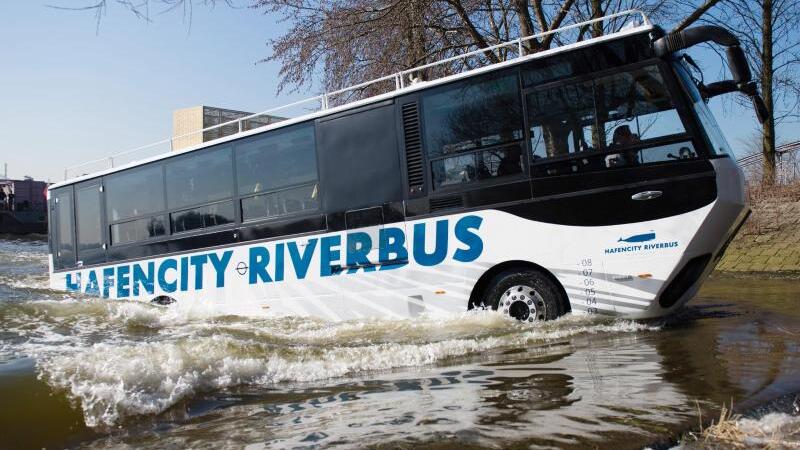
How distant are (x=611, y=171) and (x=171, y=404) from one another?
4.30 m

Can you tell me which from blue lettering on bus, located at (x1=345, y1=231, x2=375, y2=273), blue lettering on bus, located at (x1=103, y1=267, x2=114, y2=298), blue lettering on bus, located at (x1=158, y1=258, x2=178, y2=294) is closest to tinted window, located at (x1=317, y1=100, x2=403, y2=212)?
blue lettering on bus, located at (x1=345, y1=231, x2=375, y2=273)

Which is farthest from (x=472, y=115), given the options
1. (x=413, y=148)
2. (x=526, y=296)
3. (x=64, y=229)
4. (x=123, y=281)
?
(x=64, y=229)

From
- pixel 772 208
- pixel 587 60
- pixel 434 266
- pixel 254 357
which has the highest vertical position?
pixel 587 60

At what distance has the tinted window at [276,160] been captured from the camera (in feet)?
26.1

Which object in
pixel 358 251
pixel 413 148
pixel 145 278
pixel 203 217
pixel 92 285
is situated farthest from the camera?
pixel 92 285

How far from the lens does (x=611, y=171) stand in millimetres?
6004

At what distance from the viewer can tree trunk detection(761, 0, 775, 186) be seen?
15.6 metres

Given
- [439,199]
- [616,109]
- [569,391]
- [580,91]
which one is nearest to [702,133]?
[616,109]

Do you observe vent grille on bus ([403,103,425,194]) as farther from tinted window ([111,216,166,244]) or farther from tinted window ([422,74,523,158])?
tinted window ([111,216,166,244])

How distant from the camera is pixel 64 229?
11.1m

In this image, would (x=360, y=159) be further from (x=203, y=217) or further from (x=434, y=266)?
(x=203, y=217)

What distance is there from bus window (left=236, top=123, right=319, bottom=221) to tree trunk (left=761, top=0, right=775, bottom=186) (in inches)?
488

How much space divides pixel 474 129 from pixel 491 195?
0.74 metres

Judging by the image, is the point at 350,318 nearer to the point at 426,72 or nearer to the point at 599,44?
the point at 599,44
